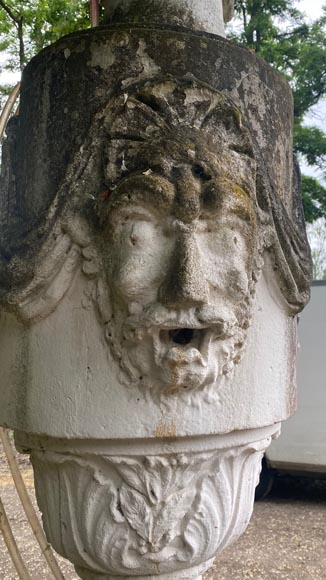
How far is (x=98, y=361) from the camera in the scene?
56.1 inches

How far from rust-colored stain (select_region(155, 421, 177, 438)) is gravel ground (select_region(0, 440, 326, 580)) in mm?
2066

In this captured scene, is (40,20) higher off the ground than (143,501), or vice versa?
(40,20)

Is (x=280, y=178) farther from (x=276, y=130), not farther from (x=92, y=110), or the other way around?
(x=92, y=110)

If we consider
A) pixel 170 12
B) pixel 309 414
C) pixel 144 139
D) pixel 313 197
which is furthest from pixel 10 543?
pixel 313 197

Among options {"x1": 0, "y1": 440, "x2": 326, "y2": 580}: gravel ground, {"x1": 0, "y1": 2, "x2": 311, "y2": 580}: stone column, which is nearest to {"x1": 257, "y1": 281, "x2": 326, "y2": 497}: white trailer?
{"x1": 0, "y1": 440, "x2": 326, "y2": 580}: gravel ground

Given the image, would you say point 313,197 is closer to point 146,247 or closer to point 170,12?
point 170,12

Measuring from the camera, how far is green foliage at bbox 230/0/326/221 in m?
6.81

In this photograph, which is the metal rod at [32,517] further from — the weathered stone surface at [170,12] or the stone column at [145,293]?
the weathered stone surface at [170,12]

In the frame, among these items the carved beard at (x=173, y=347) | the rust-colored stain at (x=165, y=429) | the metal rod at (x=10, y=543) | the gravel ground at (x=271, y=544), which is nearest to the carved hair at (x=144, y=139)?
the carved beard at (x=173, y=347)

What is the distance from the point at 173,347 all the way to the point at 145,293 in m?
0.13

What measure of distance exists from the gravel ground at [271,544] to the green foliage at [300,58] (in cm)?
334

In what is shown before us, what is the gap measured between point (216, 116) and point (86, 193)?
0.35 metres

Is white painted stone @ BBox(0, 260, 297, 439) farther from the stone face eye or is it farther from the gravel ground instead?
the gravel ground

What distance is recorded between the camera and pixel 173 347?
1.35 m
